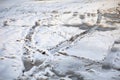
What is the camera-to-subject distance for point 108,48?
3.97 meters

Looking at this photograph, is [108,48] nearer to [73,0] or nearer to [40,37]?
[40,37]

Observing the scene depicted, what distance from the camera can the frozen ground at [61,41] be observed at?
11.5 feet

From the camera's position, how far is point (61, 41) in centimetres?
445

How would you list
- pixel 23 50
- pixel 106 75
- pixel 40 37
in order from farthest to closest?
pixel 40 37, pixel 23 50, pixel 106 75

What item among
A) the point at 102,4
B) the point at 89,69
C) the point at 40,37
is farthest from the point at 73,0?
the point at 89,69

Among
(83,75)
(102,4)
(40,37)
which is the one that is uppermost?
(102,4)

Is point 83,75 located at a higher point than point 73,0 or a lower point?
lower

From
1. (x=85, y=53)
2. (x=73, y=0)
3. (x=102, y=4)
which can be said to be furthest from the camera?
(x=73, y=0)

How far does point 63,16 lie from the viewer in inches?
222

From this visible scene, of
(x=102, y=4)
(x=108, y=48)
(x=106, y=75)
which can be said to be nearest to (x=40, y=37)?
(x=108, y=48)

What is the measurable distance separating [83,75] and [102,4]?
3329 millimetres

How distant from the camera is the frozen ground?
350 cm

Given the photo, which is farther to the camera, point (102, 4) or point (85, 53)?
point (102, 4)

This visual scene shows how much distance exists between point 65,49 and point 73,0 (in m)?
3.10
